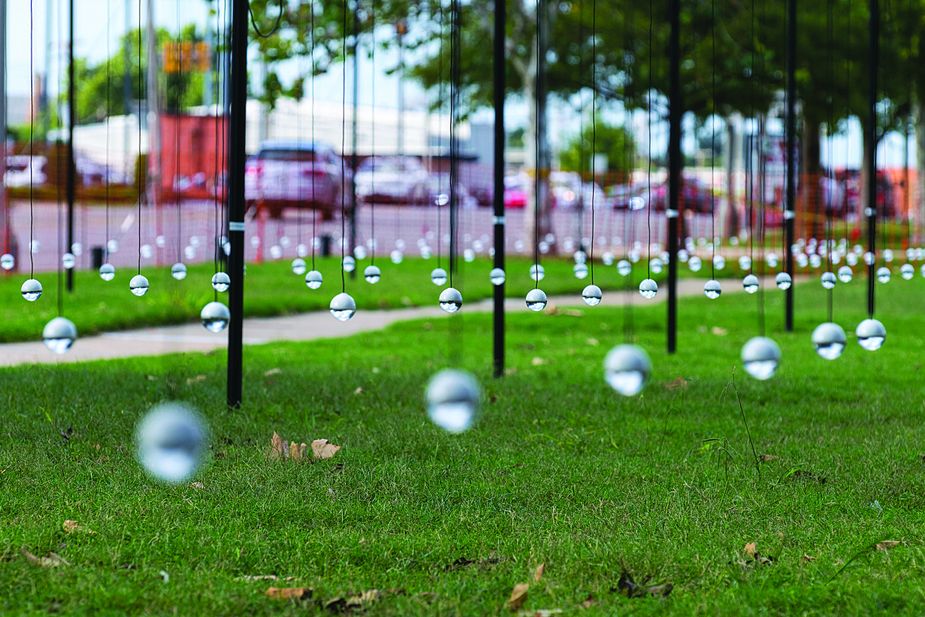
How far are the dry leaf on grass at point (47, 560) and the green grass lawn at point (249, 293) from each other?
748 centimetres

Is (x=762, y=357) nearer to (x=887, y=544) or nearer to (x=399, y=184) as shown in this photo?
(x=887, y=544)

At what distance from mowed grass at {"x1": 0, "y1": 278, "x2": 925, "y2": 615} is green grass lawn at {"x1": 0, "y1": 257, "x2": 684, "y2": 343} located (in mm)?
3524

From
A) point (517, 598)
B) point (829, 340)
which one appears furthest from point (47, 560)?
point (829, 340)

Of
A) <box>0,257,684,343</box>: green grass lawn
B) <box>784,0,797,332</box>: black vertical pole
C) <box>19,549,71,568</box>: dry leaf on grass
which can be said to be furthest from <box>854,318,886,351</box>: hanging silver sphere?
<box>0,257,684,343</box>: green grass lawn

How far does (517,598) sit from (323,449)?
7.93 ft

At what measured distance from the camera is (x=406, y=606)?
401 centimetres

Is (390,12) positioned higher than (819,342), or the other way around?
(390,12)

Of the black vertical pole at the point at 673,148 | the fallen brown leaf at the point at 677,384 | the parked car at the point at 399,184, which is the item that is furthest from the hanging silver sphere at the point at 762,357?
the parked car at the point at 399,184

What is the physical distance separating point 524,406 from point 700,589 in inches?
147

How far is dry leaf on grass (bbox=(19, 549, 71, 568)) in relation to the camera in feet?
14.3

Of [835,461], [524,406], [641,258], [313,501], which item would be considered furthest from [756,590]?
[641,258]

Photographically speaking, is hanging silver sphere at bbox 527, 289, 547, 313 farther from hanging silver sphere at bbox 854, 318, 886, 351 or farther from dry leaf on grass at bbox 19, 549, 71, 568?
dry leaf on grass at bbox 19, 549, 71, 568

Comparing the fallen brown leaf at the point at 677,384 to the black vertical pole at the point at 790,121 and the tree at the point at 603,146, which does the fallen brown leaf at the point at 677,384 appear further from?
the tree at the point at 603,146

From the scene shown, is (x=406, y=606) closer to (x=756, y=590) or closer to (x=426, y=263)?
(x=756, y=590)
